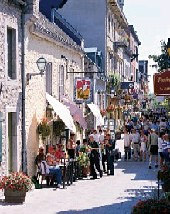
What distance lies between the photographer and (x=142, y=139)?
26859mm

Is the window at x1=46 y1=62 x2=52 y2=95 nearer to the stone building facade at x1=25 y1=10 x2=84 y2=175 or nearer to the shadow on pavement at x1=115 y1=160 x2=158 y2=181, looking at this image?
the stone building facade at x1=25 y1=10 x2=84 y2=175

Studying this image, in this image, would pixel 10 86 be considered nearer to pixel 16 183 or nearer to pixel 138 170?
pixel 16 183

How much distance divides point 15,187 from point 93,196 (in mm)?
2615

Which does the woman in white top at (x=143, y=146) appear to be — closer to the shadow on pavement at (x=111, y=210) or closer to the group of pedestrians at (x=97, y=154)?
the group of pedestrians at (x=97, y=154)

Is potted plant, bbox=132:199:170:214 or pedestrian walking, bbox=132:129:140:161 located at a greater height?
potted plant, bbox=132:199:170:214

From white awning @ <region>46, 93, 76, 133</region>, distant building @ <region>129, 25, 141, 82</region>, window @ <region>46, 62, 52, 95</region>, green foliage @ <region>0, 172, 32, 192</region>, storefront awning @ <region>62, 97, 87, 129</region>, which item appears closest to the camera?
green foliage @ <region>0, 172, 32, 192</region>

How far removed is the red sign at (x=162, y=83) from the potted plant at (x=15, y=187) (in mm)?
3972

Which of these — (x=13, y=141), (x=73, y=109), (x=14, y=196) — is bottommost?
(x=14, y=196)

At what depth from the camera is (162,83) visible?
1276 cm

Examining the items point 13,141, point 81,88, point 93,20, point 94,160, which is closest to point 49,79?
point 94,160

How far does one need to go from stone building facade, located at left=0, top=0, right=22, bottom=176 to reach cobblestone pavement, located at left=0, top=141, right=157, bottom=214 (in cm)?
126

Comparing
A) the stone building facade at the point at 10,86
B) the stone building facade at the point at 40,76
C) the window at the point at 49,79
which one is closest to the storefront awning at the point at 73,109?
the stone building facade at the point at 40,76

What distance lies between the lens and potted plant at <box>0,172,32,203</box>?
1458 cm

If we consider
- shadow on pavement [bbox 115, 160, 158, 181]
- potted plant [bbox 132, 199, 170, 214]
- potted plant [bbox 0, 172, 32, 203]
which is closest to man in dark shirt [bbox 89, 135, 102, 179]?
shadow on pavement [bbox 115, 160, 158, 181]
